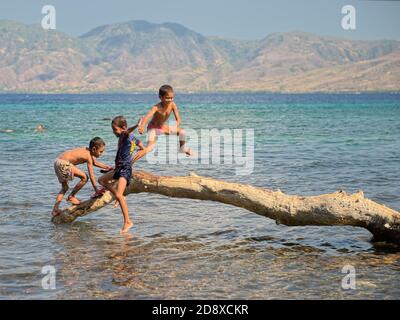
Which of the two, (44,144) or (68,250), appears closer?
(68,250)

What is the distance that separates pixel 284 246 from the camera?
10641mm

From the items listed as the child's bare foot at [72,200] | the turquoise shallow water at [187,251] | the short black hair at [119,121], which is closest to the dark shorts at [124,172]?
the short black hair at [119,121]

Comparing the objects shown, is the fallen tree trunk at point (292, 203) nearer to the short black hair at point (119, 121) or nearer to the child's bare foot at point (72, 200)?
the short black hair at point (119, 121)

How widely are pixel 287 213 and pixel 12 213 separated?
6717mm

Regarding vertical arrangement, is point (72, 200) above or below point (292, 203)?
below

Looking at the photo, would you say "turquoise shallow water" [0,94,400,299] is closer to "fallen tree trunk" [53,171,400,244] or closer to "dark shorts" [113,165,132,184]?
"fallen tree trunk" [53,171,400,244]

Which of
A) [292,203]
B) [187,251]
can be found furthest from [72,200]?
[292,203]

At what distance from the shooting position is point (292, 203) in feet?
33.6

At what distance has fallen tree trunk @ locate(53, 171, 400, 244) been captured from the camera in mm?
9922

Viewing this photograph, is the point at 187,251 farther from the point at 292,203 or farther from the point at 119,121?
the point at 119,121

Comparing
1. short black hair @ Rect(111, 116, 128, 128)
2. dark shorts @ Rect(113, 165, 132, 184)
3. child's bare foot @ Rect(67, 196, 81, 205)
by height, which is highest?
short black hair @ Rect(111, 116, 128, 128)

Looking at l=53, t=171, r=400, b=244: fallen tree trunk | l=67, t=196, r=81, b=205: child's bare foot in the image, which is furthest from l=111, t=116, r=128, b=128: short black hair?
l=67, t=196, r=81, b=205: child's bare foot
